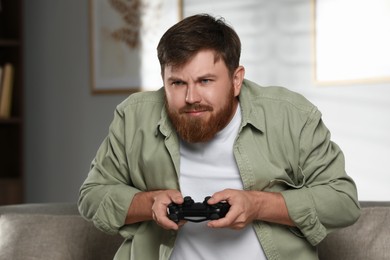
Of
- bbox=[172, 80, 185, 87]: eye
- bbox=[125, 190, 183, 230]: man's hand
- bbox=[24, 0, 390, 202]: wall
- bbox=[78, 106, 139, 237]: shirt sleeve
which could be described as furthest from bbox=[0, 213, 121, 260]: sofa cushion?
bbox=[24, 0, 390, 202]: wall

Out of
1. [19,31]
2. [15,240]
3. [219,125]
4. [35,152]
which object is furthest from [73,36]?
[219,125]

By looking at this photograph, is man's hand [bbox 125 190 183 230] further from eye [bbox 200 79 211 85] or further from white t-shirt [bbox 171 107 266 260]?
eye [bbox 200 79 211 85]

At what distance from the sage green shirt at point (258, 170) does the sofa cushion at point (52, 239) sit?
292 mm

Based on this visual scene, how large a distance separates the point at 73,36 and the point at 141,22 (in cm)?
62

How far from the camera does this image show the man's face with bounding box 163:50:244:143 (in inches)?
77.0

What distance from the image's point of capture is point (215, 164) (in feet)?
6.88

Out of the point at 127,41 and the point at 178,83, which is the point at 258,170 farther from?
the point at 127,41

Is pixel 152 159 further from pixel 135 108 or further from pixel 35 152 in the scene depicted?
pixel 35 152

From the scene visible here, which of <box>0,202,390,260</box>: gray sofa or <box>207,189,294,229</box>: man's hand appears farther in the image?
<box>0,202,390,260</box>: gray sofa

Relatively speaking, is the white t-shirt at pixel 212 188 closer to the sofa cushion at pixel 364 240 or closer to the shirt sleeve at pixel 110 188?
the shirt sleeve at pixel 110 188

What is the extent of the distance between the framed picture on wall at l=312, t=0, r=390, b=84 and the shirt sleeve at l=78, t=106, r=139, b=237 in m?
1.62

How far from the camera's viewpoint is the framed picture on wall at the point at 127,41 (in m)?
4.46

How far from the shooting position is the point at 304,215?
77.2 inches

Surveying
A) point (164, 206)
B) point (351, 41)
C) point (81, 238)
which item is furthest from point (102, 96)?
point (164, 206)
